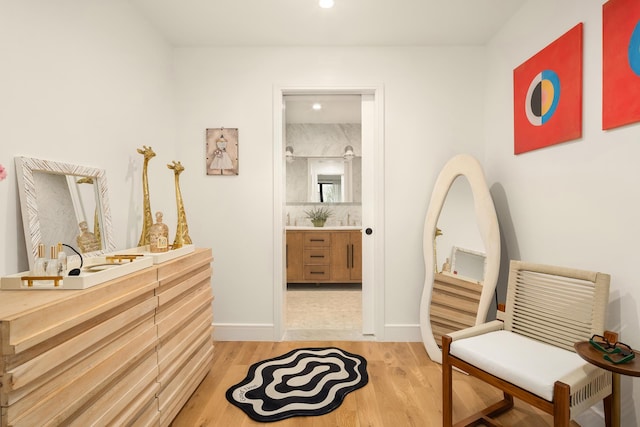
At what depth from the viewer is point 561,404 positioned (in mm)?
1273

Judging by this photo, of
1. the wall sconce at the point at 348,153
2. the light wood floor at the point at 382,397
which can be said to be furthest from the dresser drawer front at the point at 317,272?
the light wood floor at the point at 382,397

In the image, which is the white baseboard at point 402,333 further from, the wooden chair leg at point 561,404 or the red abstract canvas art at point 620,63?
the red abstract canvas art at point 620,63

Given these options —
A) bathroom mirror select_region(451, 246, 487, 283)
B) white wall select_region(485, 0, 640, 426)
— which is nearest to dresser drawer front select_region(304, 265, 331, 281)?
bathroom mirror select_region(451, 246, 487, 283)

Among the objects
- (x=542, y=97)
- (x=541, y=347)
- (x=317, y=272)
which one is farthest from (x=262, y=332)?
(x=542, y=97)

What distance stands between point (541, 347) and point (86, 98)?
2.74 meters

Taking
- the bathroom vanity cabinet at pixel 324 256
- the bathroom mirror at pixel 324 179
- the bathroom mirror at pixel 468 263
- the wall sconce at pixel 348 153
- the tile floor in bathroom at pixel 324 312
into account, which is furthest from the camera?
the bathroom mirror at pixel 324 179

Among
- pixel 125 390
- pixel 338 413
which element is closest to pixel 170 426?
pixel 125 390

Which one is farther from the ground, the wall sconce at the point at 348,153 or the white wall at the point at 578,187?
the wall sconce at the point at 348,153

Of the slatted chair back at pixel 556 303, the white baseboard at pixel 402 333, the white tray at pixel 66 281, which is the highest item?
the white tray at pixel 66 281

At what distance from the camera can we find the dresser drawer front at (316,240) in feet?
16.0

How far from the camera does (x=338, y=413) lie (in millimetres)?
1937

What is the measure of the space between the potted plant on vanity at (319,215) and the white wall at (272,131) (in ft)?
7.83

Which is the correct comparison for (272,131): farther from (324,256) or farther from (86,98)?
(324,256)

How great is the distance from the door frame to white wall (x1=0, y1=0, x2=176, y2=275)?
3.04ft
